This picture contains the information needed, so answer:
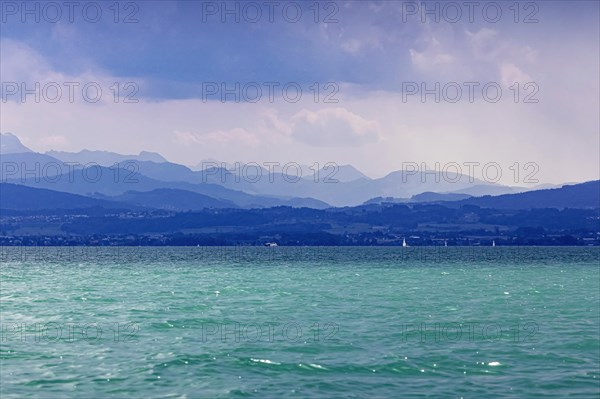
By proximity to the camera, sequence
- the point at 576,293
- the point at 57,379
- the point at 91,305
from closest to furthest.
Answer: the point at 57,379, the point at 91,305, the point at 576,293

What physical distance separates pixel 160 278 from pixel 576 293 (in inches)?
2407

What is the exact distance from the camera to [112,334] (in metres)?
45.5

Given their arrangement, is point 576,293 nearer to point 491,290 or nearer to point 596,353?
point 491,290

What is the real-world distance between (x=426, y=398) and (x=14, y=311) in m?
43.5

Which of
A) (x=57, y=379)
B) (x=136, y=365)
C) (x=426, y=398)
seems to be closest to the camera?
(x=426, y=398)

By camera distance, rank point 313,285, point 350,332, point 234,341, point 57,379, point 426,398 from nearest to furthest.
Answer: point 426,398, point 57,379, point 234,341, point 350,332, point 313,285

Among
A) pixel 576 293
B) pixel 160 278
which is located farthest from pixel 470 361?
pixel 160 278

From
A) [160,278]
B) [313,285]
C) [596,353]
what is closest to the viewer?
[596,353]

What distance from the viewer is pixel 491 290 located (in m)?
87.6

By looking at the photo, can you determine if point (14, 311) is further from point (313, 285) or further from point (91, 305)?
point (313, 285)

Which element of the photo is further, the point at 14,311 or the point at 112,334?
the point at 14,311

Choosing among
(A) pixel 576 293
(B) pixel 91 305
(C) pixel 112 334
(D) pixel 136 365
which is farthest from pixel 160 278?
(D) pixel 136 365

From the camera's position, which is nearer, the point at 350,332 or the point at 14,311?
the point at 350,332

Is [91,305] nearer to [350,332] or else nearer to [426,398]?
[350,332]
